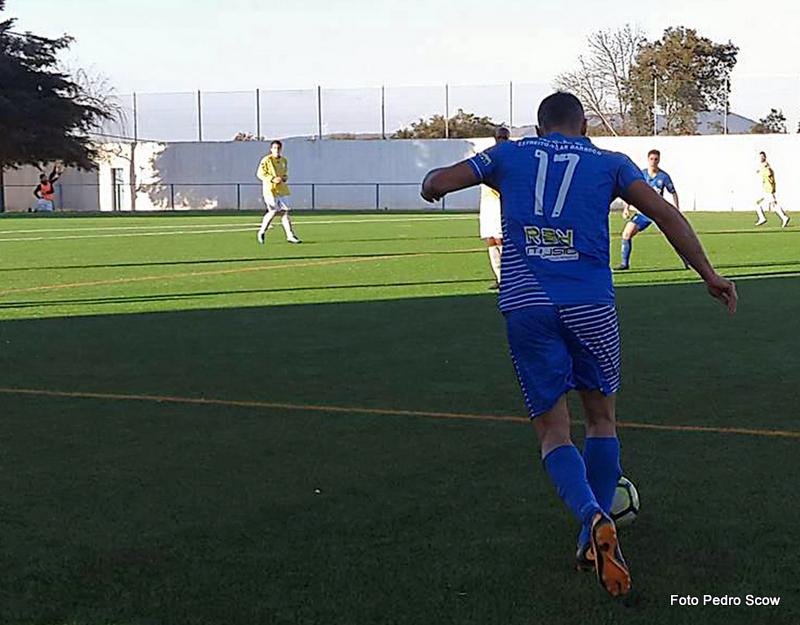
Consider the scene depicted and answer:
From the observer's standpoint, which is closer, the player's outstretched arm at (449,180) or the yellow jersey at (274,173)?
the player's outstretched arm at (449,180)

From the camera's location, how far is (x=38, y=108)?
60031mm

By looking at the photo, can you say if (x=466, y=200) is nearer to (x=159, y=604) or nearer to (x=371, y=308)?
(x=371, y=308)

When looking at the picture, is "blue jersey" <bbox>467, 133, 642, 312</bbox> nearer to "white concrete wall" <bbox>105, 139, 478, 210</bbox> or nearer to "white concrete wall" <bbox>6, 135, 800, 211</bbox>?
"white concrete wall" <bbox>6, 135, 800, 211</bbox>

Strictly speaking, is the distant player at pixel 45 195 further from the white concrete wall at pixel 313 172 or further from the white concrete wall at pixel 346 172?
the white concrete wall at pixel 313 172

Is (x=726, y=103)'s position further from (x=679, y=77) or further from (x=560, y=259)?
(x=560, y=259)

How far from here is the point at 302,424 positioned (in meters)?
7.31

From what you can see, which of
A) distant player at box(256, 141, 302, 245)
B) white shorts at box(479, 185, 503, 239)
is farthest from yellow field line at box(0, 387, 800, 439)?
distant player at box(256, 141, 302, 245)

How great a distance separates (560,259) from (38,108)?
58781 mm

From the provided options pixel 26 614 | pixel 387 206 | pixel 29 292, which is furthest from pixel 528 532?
pixel 387 206

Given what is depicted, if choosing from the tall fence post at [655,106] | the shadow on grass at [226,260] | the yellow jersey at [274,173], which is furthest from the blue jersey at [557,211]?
the tall fence post at [655,106]

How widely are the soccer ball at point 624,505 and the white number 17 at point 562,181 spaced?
44.8 inches

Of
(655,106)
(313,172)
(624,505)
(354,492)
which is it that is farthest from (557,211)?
(655,106)

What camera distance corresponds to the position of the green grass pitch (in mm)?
4430

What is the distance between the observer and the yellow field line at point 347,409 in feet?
22.9
